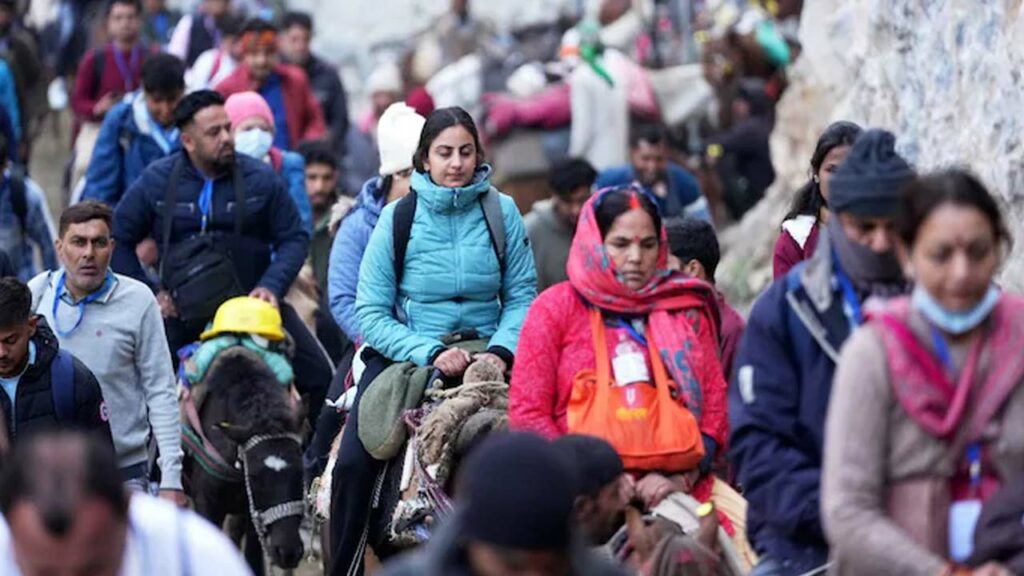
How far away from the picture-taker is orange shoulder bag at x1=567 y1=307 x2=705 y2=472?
7.89 m

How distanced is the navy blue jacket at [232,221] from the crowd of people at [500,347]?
0.07 ft

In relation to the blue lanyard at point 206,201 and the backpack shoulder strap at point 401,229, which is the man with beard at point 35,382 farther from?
the blue lanyard at point 206,201

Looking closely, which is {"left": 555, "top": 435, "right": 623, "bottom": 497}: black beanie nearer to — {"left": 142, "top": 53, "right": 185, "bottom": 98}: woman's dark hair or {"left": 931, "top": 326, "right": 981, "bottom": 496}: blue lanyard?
{"left": 931, "top": 326, "right": 981, "bottom": 496}: blue lanyard

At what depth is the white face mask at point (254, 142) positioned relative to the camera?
1417 centimetres

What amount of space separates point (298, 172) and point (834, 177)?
7.77m

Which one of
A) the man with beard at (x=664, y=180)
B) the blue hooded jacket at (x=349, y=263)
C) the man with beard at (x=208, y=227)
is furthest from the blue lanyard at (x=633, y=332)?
the man with beard at (x=664, y=180)

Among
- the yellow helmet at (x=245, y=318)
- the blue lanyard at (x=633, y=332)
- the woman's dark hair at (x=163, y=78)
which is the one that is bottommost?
the yellow helmet at (x=245, y=318)

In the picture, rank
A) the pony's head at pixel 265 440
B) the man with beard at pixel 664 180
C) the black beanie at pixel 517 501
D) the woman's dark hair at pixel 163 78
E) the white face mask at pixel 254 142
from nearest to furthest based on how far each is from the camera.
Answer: the black beanie at pixel 517 501, the pony's head at pixel 265 440, the woman's dark hair at pixel 163 78, the white face mask at pixel 254 142, the man with beard at pixel 664 180

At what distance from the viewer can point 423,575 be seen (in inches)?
208

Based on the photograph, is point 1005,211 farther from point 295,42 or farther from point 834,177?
point 295,42

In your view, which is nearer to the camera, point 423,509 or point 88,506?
point 88,506

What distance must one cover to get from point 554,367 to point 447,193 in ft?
6.04

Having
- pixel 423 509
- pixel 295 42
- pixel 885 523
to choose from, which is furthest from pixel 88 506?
pixel 295 42

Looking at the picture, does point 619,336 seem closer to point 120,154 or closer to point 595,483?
point 595,483
